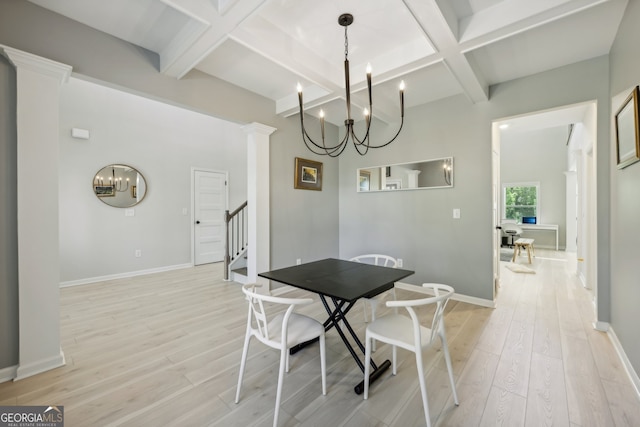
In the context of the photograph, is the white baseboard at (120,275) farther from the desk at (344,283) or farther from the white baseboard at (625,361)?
the white baseboard at (625,361)

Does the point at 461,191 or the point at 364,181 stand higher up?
the point at 364,181

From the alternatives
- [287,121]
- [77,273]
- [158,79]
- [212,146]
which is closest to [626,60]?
[287,121]

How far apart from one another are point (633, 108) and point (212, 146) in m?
5.94

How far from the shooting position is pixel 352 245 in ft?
14.6

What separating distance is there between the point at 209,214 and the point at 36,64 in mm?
4081

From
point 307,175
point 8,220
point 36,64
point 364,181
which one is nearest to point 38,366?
point 8,220

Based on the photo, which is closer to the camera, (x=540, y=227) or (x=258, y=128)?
(x=258, y=128)

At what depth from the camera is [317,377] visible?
1837mm

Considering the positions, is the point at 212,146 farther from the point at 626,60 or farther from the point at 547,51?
the point at 626,60

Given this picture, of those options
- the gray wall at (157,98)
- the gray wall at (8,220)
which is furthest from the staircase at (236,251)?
the gray wall at (8,220)

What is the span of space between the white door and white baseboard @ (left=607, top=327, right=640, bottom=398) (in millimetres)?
5900

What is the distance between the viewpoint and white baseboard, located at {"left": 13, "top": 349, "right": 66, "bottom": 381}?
1.80 m

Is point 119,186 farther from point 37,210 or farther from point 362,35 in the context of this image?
point 362,35

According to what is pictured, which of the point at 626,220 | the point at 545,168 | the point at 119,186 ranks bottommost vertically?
the point at 626,220
